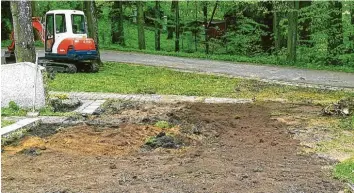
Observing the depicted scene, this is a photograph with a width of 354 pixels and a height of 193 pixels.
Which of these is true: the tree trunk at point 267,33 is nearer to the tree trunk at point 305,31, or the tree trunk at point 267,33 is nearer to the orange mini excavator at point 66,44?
the tree trunk at point 305,31

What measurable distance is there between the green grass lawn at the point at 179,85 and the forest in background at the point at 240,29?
4397mm

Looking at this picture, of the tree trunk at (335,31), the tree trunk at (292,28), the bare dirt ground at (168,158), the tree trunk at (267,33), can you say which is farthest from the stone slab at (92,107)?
the tree trunk at (267,33)

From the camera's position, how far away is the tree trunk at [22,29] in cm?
1160

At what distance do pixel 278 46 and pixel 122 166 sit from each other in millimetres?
21904

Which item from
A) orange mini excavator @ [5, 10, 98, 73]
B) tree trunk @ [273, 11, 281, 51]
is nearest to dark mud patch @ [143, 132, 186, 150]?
orange mini excavator @ [5, 10, 98, 73]

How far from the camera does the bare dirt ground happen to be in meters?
5.86

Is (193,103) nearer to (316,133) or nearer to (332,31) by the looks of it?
(316,133)

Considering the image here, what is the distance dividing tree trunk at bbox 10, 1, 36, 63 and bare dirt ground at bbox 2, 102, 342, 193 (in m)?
2.82

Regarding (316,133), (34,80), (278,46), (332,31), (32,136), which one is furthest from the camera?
(278,46)

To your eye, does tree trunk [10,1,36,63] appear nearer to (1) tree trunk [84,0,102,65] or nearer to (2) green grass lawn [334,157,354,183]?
(2) green grass lawn [334,157,354,183]

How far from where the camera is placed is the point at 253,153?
749cm

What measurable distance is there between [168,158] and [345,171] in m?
2.37

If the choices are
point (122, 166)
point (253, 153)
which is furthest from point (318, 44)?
point (122, 166)

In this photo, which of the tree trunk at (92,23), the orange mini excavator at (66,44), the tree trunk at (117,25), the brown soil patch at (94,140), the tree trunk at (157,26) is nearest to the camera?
the brown soil patch at (94,140)
